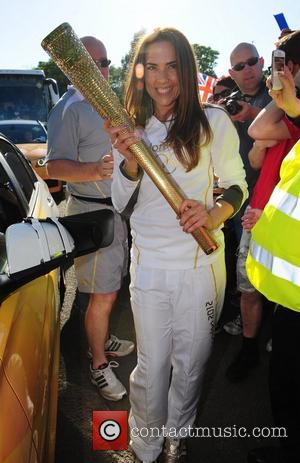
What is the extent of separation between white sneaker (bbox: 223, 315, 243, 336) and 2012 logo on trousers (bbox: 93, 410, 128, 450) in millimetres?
1348

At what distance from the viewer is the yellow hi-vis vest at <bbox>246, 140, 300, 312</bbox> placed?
1.41 meters

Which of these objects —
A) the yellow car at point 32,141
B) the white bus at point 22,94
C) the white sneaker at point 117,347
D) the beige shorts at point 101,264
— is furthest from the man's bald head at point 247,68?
the white bus at point 22,94

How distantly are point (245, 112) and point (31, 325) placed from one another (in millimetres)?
2027

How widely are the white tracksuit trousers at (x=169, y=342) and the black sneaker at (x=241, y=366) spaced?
821 millimetres

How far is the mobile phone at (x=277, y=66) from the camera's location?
5.72 feet

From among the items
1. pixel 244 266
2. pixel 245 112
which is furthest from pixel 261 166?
pixel 244 266

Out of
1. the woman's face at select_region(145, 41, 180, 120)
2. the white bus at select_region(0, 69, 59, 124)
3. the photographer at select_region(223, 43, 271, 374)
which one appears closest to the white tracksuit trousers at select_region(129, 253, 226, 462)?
the woman's face at select_region(145, 41, 180, 120)

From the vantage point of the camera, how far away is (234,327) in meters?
3.54

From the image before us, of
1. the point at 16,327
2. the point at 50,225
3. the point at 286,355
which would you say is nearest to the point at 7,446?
the point at 16,327

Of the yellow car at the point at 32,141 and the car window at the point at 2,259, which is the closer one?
the car window at the point at 2,259

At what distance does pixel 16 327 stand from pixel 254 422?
1720 mm

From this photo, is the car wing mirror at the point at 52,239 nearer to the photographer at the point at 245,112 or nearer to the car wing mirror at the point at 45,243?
the car wing mirror at the point at 45,243

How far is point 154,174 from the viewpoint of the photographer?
166 cm

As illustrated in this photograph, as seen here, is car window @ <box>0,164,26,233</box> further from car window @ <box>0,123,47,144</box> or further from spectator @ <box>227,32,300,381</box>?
car window @ <box>0,123,47,144</box>
